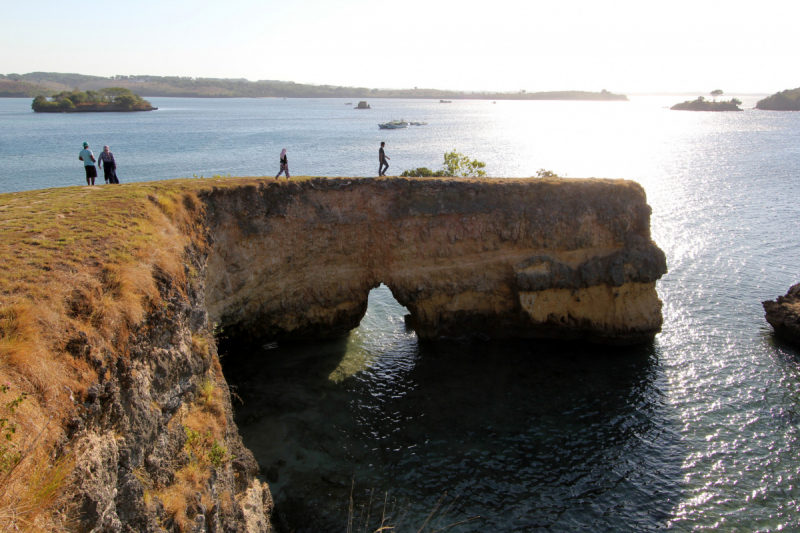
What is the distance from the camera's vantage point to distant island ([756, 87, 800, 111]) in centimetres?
18438

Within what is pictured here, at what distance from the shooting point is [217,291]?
78.6 ft

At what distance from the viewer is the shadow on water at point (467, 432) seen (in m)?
17.0

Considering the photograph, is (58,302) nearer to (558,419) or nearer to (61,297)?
(61,297)

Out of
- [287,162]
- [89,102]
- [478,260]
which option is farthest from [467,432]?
[89,102]

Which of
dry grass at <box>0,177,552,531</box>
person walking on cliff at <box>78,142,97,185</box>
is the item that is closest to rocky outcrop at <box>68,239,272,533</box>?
dry grass at <box>0,177,552,531</box>

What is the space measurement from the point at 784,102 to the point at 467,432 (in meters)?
237

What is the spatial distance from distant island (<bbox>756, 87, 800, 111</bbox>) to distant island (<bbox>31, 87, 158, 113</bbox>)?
9336 inches

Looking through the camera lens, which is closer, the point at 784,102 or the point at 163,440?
the point at 163,440

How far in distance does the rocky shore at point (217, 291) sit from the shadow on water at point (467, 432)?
85.4 inches

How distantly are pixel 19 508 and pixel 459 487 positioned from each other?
47.7ft

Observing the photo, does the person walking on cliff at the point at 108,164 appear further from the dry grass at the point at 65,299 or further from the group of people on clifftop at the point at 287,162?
the group of people on clifftop at the point at 287,162

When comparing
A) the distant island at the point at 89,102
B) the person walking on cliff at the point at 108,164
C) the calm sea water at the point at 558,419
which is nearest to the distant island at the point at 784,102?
the calm sea water at the point at 558,419

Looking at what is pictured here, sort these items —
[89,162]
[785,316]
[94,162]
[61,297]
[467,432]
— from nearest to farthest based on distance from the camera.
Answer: [61,297], [467,432], [94,162], [89,162], [785,316]

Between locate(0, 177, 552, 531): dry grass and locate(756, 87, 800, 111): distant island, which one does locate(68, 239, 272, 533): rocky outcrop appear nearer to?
locate(0, 177, 552, 531): dry grass
